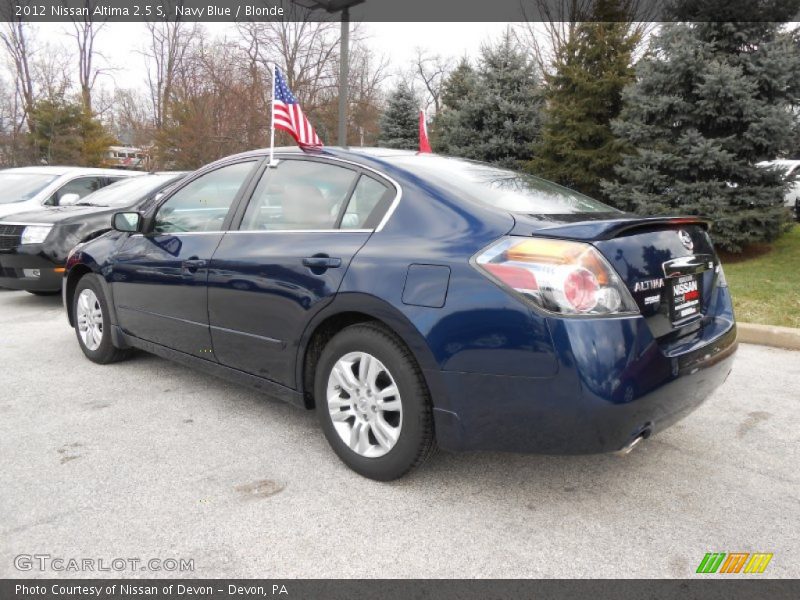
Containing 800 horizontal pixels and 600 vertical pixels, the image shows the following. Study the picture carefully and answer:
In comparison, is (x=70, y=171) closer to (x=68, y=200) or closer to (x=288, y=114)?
(x=68, y=200)

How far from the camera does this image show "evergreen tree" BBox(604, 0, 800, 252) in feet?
25.6

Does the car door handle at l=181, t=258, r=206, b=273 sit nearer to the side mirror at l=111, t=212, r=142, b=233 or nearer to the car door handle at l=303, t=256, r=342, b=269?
the side mirror at l=111, t=212, r=142, b=233

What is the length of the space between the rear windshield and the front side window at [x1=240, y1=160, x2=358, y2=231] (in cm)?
36

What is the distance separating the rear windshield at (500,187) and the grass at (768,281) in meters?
3.42

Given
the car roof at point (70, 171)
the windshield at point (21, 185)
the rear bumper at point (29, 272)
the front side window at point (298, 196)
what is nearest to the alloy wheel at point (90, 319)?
the front side window at point (298, 196)

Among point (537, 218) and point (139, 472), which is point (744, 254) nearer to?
point (537, 218)

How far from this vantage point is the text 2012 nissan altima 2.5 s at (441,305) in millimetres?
2225

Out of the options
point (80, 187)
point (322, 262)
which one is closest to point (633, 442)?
point (322, 262)

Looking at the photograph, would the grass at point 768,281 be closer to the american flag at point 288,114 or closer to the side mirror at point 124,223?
the american flag at point 288,114

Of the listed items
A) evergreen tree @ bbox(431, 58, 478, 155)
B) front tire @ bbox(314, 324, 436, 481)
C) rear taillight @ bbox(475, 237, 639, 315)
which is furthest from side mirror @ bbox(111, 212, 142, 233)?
evergreen tree @ bbox(431, 58, 478, 155)

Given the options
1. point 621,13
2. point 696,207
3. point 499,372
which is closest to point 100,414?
point 499,372

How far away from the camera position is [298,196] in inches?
126
